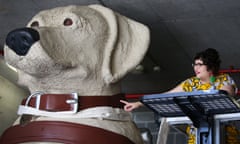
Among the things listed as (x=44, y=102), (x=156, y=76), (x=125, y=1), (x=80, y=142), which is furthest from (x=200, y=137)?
(x=156, y=76)

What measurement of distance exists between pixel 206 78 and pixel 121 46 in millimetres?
473

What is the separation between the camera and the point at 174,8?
3.66m

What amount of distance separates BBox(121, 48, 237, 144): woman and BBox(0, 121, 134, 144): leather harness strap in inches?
7.4

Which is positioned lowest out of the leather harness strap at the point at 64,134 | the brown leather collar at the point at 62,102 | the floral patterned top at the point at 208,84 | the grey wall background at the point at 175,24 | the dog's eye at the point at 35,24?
the leather harness strap at the point at 64,134

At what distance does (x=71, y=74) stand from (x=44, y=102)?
0.61 feet

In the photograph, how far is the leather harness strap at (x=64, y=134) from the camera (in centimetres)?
264

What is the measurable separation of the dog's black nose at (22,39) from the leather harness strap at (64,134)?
0.35 m

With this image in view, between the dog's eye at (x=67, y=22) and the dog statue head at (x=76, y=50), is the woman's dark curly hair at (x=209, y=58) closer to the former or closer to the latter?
the dog statue head at (x=76, y=50)

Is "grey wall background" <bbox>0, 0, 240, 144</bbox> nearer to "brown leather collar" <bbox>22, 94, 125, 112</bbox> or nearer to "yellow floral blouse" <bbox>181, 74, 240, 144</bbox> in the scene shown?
"yellow floral blouse" <bbox>181, 74, 240, 144</bbox>

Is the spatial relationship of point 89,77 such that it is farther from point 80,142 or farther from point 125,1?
point 125,1

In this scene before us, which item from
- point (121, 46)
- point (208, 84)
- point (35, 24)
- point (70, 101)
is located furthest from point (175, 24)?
point (70, 101)

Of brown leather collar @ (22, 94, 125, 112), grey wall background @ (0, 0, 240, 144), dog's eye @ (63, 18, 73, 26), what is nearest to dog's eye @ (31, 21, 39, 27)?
dog's eye @ (63, 18, 73, 26)

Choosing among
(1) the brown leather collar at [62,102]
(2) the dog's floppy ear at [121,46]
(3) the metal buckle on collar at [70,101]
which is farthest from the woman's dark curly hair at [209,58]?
(3) the metal buckle on collar at [70,101]

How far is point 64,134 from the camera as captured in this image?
265cm
